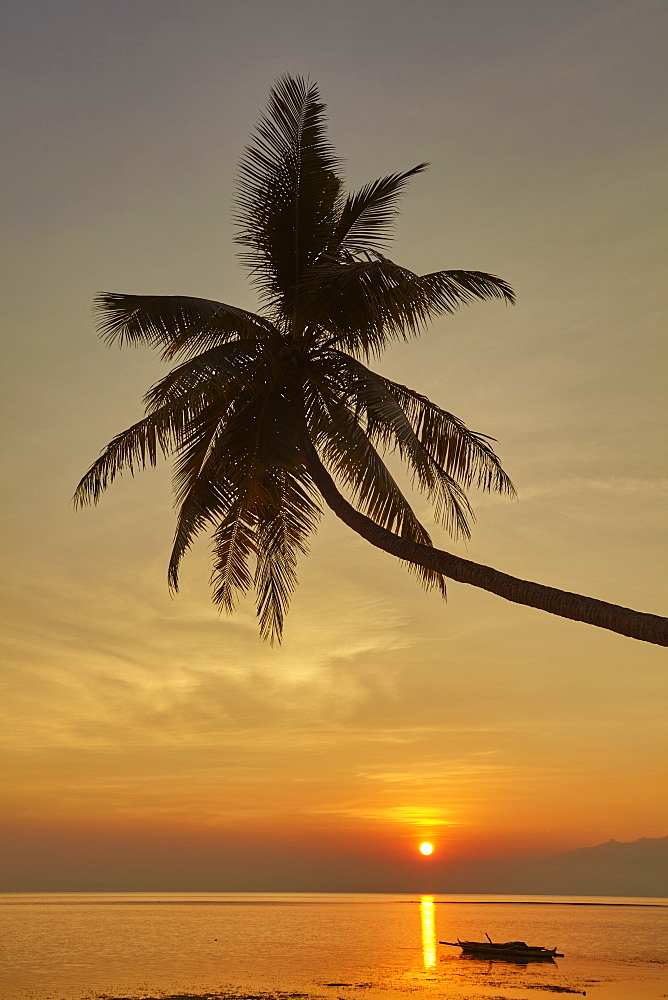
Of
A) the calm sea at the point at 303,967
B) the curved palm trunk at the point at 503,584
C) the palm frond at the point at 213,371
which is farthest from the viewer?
the calm sea at the point at 303,967

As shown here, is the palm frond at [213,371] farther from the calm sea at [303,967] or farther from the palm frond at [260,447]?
the calm sea at [303,967]

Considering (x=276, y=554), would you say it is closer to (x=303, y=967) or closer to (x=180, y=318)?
(x=180, y=318)

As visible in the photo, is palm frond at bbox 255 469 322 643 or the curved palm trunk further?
palm frond at bbox 255 469 322 643

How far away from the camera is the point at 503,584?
345 inches

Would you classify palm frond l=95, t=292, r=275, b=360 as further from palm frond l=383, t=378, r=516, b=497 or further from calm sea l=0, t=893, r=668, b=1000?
calm sea l=0, t=893, r=668, b=1000

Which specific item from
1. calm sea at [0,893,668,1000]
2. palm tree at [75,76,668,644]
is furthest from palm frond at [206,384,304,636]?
calm sea at [0,893,668,1000]

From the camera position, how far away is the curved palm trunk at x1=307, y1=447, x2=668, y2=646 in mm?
7332

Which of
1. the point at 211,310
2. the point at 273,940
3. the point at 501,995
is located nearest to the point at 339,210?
the point at 211,310

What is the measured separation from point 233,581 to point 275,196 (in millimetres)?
5927

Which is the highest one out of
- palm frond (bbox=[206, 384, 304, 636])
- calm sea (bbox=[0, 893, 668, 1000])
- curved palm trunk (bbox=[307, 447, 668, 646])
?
palm frond (bbox=[206, 384, 304, 636])

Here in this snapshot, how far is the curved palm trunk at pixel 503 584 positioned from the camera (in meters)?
7.33

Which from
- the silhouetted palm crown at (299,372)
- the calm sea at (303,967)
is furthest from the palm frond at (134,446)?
the calm sea at (303,967)

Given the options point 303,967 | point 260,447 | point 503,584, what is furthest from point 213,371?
point 303,967

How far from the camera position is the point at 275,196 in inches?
496
